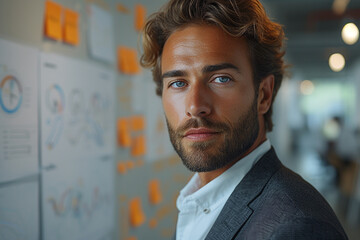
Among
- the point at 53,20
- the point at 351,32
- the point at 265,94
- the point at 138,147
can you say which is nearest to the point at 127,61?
the point at 138,147

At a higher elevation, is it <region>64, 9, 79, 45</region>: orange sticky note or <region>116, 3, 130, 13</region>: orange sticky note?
<region>116, 3, 130, 13</region>: orange sticky note

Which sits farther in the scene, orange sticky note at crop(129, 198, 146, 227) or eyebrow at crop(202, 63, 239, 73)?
orange sticky note at crop(129, 198, 146, 227)

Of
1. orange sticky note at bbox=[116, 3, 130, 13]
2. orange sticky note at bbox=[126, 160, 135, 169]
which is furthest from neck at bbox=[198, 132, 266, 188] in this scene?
orange sticky note at bbox=[116, 3, 130, 13]

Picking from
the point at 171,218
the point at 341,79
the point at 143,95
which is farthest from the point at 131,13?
the point at 341,79

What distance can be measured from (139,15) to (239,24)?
1453 millimetres

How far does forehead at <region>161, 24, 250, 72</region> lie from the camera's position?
1.38m

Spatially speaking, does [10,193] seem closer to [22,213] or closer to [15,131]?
[22,213]

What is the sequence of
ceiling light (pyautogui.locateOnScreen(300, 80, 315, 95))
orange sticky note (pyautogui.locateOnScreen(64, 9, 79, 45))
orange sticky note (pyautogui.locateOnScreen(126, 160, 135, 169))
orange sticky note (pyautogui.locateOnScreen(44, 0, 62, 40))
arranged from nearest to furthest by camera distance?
orange sticky note (pyautogui.locateOnScreen(44, 0, 62, 40)), orange sticky note (pyautogui.locateOnScreen(64, 9, 79, 45)), orange sticky note (pyautogui.locateOnScreen(126, 160, 135, 169)), ceiling light (pyautogui.locateOnScreen(300, 80, 315, 95))

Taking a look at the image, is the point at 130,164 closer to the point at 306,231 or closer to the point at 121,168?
the point at 121,168

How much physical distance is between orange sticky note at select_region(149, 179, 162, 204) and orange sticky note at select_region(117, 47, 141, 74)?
2.85ft

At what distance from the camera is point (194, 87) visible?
1360 mm

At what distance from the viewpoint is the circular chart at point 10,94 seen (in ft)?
4.73

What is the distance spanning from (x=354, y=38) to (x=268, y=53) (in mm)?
3635

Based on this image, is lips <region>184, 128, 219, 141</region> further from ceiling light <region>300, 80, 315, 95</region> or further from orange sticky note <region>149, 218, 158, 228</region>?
ceiling light <region>300, 80, 315, 95</region>
